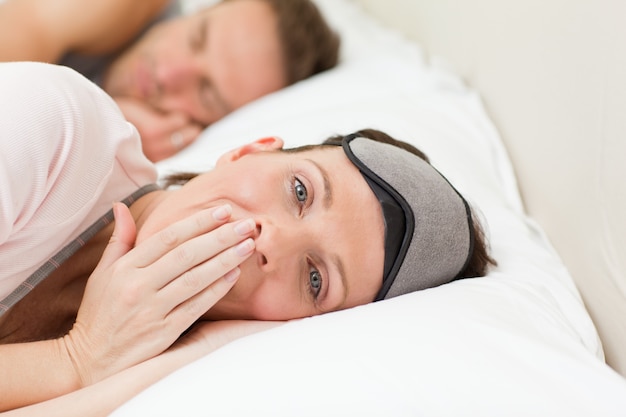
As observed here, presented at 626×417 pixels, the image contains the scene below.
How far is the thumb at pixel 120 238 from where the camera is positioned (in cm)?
103

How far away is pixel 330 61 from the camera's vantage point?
84.4 inches

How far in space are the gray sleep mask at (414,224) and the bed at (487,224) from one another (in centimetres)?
6

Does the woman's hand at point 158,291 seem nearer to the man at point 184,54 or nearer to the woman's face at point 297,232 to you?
the woman's face at point 297,232

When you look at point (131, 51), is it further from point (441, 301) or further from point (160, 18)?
point (441, 301)

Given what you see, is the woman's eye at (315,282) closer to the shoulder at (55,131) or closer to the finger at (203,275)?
the finger at (203,275)

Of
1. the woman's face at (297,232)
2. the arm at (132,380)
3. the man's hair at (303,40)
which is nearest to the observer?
the arm at (132,380)

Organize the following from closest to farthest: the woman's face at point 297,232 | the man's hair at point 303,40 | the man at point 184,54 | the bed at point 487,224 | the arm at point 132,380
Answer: the bed at point 487,224, the arm at point 132,380, the woman's face at point 297,232, the man at point 184,54, the man's hair at point 303,40

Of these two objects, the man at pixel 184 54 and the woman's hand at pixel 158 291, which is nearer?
the woman's hand at pixel 158 291

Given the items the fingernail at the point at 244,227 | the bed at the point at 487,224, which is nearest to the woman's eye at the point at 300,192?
the fingernail at the point at 244,227

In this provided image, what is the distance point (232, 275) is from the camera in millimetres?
984

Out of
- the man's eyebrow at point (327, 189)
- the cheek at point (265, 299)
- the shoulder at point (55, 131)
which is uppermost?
the shoulder at point (55, 131)

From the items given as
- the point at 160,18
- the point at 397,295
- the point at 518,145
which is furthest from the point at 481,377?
the point at 160,18

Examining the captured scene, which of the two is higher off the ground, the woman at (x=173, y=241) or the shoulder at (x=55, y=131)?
the shoulder at (x=55, y=131)

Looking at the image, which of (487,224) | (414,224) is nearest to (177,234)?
(414,224)
